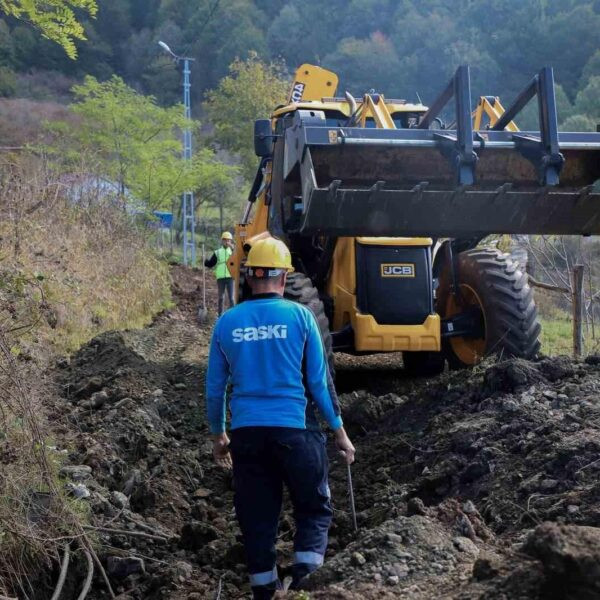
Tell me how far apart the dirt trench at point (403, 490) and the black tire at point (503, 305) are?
2.73 feet

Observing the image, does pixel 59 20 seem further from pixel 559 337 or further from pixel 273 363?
Result: pixel 559 337

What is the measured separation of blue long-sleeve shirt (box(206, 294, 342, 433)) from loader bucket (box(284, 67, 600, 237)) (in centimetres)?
269

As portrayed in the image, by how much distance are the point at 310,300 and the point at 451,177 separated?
164 centimetres

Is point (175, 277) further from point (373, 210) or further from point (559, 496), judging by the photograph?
point (559, 496)

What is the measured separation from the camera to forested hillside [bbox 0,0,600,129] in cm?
6066

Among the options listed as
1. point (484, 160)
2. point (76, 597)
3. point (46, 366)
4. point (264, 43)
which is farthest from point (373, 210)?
point (264, 43)

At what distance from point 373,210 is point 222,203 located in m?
35.4

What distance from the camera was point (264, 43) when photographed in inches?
2955

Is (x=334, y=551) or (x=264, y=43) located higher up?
(x=264, y=43)

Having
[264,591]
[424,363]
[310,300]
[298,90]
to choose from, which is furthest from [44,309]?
[264,591]

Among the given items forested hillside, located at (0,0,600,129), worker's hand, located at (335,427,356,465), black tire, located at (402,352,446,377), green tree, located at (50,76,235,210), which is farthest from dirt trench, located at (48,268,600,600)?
forested hillside, located at (0,0,600,129)

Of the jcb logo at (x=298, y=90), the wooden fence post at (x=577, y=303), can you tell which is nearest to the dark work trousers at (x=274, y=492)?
the wooden fence post at (x=577, y=303)

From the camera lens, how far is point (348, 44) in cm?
6712

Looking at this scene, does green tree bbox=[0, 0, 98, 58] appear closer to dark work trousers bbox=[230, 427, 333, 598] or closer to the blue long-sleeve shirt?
the blue long-sleeve shirt
